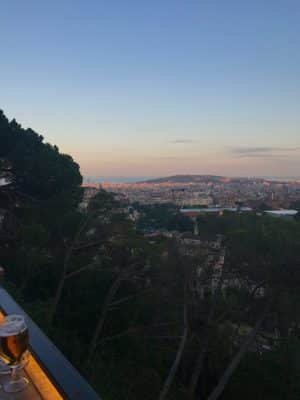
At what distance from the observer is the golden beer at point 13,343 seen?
980mm

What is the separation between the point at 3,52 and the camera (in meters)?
7.96

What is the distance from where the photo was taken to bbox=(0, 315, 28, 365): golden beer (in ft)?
3.22

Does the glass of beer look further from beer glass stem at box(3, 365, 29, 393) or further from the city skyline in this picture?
the city skyline

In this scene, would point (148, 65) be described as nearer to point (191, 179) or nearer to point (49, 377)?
point (49, 377)

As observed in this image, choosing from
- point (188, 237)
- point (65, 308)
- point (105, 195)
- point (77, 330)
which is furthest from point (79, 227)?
point (188, 237)

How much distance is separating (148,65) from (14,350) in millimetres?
10754

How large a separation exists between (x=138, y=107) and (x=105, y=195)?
27.5 ft

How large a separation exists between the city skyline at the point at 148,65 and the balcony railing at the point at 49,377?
7.62 m

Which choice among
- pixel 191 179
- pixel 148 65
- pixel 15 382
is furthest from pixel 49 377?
pixel 191 179

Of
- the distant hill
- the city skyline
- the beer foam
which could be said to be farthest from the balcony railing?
the distant hill

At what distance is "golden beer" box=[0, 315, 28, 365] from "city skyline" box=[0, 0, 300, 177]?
7.60 meters

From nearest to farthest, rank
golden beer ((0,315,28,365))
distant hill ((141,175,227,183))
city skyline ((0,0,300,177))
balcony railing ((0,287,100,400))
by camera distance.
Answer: balcony railing ((0,287,100,400))
golden beer ((0,315,28,365))
city skyline ((0,0,300,177))
distant hill ((141,175,227,183))

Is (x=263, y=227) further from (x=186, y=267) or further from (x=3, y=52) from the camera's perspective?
(x=3, y=52)

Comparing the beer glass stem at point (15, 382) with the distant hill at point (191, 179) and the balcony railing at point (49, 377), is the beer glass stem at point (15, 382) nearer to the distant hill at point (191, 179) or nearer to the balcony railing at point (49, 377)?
the balcony railing at point (49, 377)
